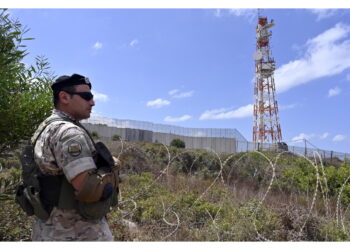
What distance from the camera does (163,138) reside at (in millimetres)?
32875

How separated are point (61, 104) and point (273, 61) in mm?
38884

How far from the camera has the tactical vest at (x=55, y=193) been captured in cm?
195

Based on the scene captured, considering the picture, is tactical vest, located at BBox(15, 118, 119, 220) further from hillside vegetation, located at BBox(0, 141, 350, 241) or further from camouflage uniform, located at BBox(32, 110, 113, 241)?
hillside vegetation, located at BBox(0, 141, 350, 241)

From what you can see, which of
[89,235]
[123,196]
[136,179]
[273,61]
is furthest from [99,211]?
[273,61]

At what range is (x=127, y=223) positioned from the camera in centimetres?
520

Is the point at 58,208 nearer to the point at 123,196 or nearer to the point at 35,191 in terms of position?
the point at 35,191

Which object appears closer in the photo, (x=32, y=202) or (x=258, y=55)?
(x=32, y=202)

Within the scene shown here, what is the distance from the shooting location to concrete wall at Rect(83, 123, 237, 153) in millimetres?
28953

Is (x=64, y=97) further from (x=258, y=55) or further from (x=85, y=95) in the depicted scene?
(x=258, y=55)

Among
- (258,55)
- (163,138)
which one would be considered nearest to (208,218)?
(163,138)

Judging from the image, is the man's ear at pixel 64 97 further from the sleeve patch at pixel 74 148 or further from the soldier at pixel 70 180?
the sleeve patch at pixel 74 148

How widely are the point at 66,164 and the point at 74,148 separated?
0.31 feet

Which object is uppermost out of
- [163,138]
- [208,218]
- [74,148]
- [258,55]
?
[258,55]

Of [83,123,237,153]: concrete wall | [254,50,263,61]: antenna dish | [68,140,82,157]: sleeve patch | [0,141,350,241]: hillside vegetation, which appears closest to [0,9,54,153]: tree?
[0,141,350,241]: hillside vegetation
